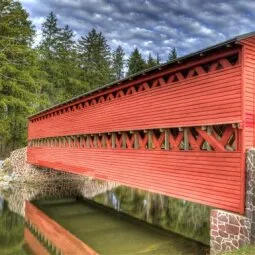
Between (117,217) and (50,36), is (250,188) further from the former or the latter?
(50,36)

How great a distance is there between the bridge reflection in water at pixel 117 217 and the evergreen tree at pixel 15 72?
776 centimetres

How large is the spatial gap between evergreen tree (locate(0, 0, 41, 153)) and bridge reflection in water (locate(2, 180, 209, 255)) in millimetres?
7762

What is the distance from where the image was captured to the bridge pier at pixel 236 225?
7764mm

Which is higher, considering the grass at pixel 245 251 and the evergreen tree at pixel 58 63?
the evergreen tree at pixel 58 63

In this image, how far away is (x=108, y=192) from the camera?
24453 mm

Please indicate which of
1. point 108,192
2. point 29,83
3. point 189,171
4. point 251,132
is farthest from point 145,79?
point 29,83

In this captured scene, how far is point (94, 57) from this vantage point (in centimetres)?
4362

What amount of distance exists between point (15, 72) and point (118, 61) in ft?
92.6

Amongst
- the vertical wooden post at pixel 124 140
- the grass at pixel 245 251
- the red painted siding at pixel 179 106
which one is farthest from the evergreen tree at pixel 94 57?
the grass at pixel 245 251

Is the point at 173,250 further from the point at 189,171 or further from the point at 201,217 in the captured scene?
the point at 201,217

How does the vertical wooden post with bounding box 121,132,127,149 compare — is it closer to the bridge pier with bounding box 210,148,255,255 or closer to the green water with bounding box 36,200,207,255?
the green water with bounding box 36,200,207,255

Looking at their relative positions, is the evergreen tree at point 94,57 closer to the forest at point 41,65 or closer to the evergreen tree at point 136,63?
the forest at point 41,65

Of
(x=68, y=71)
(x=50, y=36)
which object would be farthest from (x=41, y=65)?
(x=50, y=36)

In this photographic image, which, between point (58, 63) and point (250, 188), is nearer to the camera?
point (250, 188)
